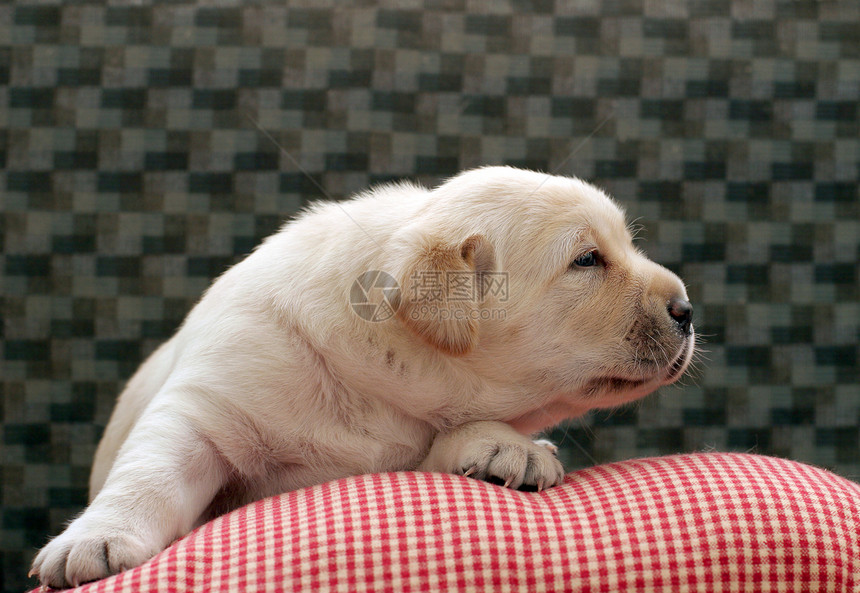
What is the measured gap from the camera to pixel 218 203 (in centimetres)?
207

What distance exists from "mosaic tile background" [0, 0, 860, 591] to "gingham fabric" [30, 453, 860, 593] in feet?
3.43

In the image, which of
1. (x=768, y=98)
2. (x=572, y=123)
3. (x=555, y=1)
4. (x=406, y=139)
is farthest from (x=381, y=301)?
(x=768, y=98)

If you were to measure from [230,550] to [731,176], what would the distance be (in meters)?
1.69

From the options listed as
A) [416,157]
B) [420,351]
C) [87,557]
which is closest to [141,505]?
[87,557]

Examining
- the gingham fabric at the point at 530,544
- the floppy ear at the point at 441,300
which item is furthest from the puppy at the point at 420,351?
the gingham fabric at the point at 530,544

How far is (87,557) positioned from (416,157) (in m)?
1.37

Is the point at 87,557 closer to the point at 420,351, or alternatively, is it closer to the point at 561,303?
the point at 420,351

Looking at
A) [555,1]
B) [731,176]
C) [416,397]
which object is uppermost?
[555,1]

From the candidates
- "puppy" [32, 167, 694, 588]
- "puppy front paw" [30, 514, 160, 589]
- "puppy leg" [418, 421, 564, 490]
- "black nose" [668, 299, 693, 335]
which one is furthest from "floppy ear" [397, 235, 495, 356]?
"puppy front paw" [30, 514, 160, 589]

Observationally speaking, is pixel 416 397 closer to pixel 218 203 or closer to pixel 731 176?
pixel 218 203

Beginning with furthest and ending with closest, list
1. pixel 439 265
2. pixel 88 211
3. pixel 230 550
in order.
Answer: pixel 88 211, pixel 439 265, pixel 230 550

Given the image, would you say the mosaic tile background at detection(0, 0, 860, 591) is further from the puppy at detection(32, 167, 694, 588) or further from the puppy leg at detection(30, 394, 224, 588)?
the puppy leg at detection(30, 394, 224, 588)

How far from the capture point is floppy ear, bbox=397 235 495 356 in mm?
1146

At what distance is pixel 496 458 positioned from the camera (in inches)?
43.9
